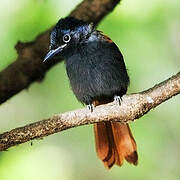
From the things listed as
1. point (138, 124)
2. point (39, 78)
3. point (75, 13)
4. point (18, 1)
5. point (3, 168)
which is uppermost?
point (18, 1)

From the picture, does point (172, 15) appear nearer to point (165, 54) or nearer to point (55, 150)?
point (165, 54)

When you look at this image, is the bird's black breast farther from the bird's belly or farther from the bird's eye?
the bird's eye

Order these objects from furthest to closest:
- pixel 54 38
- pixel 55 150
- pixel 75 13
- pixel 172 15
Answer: pixel 55 150 → pixel 172 15 → pixel 75 13 → pixel 54 38

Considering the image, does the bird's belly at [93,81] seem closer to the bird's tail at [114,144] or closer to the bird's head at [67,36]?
the bird's head at [67,36]

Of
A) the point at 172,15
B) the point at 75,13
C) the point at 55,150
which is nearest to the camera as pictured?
the point at 75,13

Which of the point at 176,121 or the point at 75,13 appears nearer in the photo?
the point at 75,13

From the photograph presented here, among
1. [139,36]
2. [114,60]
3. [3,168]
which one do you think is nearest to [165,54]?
[139,36]

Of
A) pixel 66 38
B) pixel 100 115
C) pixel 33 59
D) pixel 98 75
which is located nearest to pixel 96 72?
pixel 98 75

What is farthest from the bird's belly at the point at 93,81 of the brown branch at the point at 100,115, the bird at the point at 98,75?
the brown branch at the point at 100,115
